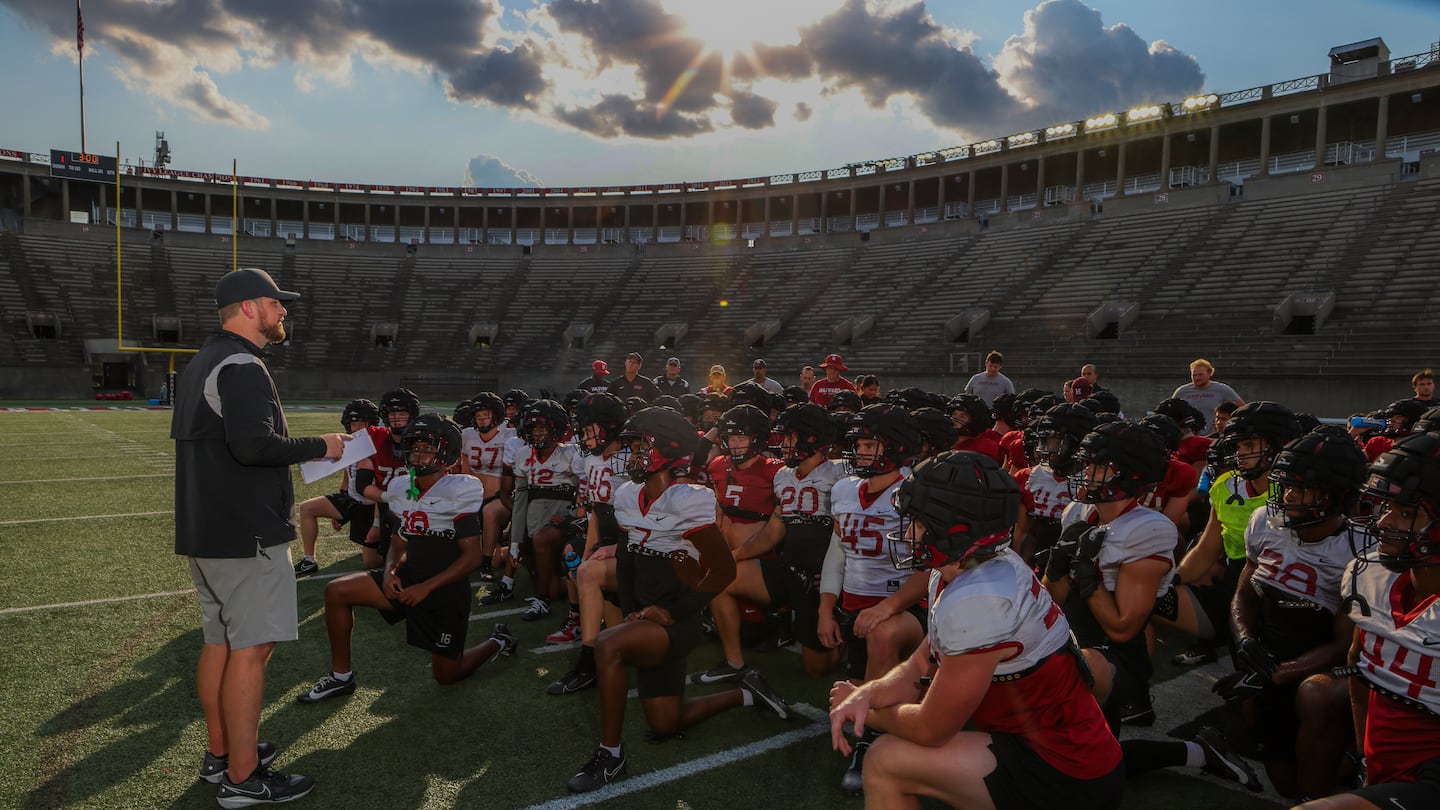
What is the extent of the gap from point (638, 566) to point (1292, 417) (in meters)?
4.11

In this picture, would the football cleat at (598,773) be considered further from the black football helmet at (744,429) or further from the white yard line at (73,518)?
the white yard line at (73,518)

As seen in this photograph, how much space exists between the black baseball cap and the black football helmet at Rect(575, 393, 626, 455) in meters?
2.50

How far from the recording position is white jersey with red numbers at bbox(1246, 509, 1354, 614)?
3.81m

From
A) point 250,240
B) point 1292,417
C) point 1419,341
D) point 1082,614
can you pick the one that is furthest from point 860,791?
point 250,240

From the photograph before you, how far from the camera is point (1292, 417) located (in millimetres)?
4906

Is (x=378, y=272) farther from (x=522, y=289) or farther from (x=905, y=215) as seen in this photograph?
(x=905, y=215)

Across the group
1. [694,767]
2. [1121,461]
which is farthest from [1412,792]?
[694,767]

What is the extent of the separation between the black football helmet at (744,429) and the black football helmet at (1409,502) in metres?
3.90

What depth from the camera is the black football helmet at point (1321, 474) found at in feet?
12.2

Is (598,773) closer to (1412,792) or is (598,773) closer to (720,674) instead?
(720,674)

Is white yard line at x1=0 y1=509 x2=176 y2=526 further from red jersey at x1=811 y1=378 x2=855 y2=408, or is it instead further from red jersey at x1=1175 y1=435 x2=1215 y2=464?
red jersey at x1=1175 y1=435 x2=1215 y2=464

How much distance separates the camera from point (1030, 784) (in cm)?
277

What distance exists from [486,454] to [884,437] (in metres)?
4.90

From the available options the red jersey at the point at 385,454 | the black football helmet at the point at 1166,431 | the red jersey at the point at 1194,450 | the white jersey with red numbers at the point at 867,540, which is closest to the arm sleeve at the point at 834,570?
the white jersey with red numbers at the point at 867,540
